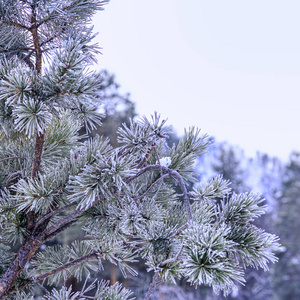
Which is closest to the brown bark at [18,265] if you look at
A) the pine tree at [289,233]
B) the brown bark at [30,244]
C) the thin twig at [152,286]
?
the brown bark at [30,244]

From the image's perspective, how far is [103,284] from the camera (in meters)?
0.70

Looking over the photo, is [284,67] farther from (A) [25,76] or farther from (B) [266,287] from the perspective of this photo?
(A) [25,76]

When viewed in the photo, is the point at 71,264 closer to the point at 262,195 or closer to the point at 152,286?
the point at 152,286

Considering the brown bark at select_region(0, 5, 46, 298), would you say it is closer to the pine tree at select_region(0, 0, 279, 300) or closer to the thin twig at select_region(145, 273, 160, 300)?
the pine tree at select_region(0, 0, 279, 300)

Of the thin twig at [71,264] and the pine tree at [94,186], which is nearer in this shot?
the pine tree at [94,186]

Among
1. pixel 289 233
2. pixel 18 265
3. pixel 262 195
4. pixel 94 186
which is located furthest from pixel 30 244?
pixel 289 233

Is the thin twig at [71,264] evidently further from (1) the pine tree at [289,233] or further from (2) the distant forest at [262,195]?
(1) the pine tree at [289,233]

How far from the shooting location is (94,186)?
0.50m

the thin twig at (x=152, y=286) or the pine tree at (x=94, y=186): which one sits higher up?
the pine tree at (x=94, y=186)

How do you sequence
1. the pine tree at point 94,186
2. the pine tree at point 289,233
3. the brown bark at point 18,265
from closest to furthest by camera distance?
the pine tree at point 94,186
the brown bark at point 18,265
the pine tree at point 289,233

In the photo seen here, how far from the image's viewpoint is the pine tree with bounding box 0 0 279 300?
483mm

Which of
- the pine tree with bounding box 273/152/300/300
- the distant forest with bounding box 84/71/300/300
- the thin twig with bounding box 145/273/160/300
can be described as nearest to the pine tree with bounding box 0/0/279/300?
the thin twig with bounding box 145/273/160/300

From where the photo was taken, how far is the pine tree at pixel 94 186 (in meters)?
0.48

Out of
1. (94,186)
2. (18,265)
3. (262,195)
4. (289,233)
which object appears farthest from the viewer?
(289,233)
